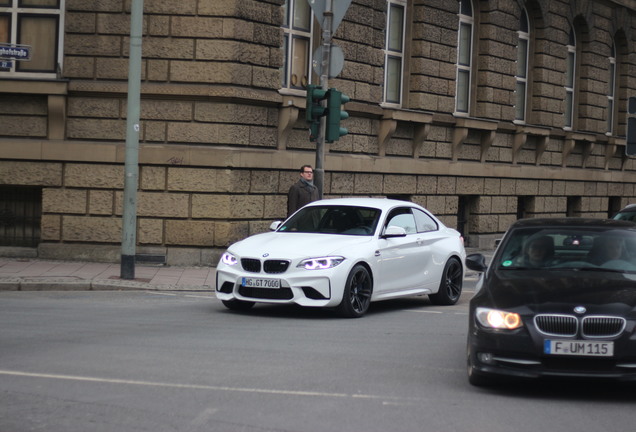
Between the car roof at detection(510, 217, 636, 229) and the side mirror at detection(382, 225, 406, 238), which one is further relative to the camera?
the side mirror at detection(382, 225, 406, 238)

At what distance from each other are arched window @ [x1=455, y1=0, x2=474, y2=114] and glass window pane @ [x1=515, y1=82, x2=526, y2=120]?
2602 millimetres

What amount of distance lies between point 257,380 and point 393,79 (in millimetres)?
17078

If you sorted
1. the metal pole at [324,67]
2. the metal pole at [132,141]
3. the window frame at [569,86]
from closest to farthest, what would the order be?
1. the metal pole at [132,141]
2. the metal pole at [324,67]
3. the window frame at [569,86]

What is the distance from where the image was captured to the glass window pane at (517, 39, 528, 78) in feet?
98.4

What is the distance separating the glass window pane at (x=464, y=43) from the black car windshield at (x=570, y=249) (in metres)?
18.0

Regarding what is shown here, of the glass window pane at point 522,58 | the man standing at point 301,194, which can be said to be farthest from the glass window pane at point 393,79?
the man standing at point 301,194

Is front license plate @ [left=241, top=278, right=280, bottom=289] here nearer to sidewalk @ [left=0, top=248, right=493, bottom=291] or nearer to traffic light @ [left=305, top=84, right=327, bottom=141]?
sidewalk @ [left=0, top=248, right=493, bottom=291]

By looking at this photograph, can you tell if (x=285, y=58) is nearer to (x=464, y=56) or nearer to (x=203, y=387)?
(x=464, y=56)

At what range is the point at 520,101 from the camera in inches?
1190

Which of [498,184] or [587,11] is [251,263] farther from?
[587,11]

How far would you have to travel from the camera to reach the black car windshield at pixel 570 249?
30.9ft

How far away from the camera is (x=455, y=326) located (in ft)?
42.2

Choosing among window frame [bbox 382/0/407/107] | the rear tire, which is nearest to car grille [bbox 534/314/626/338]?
the rear tire

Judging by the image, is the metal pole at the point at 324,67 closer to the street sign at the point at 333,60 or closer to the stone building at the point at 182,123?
the street sign at the point at 333,60
